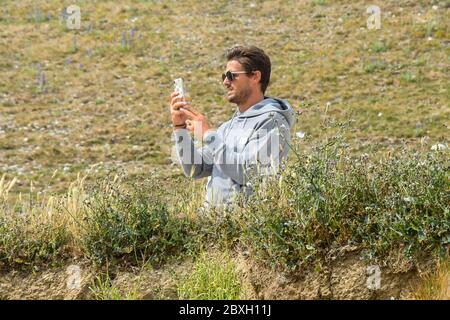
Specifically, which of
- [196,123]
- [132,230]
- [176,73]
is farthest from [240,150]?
[176,73]

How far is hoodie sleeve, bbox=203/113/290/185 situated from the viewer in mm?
5180

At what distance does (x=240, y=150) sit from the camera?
17.6 ft

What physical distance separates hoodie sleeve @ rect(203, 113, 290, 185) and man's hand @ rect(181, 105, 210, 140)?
42mm

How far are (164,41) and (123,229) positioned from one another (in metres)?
17.5

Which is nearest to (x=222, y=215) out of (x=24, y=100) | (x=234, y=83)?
(x=234, y=83)

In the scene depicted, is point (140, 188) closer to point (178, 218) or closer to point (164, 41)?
point (178, 218)

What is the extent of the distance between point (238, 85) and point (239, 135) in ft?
1.16

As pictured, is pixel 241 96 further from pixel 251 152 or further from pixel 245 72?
pixel 251 152

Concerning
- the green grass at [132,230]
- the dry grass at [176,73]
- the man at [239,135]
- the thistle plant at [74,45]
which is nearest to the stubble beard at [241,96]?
the man at [239,135]

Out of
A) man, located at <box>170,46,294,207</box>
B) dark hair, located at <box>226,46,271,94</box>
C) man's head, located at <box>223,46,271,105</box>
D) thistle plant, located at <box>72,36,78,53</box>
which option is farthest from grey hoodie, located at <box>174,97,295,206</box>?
thistle plant, located at <box>72,36,78,53</box>

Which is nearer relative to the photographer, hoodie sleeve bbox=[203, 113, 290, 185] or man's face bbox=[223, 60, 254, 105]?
hoodie sleeve bbox=[203, 113, 290, 185]

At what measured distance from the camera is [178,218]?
520 cm

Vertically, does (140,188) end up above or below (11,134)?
above

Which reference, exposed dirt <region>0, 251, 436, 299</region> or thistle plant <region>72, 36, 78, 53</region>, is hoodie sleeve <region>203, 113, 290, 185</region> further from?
thistle plant <region>72, 36, 78, 53</region>
